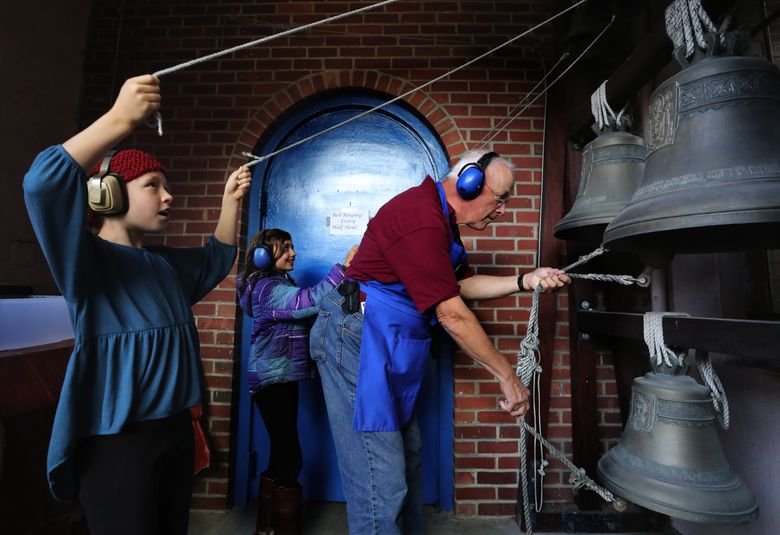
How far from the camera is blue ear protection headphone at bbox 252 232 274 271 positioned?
223 cm

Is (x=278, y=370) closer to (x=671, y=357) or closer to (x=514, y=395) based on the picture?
(x=514, y=395)

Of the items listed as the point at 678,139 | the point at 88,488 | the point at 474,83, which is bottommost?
the point at 88,488

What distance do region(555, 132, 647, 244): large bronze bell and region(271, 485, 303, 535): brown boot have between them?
187cm

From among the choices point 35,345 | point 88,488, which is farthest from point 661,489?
point 35,345

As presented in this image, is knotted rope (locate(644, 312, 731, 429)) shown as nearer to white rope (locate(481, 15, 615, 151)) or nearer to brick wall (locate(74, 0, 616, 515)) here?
brick wall (locate(74, 0, 616, 515))

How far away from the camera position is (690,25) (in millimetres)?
1211

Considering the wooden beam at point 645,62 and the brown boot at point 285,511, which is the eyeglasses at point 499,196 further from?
the brown boot at point 285,511

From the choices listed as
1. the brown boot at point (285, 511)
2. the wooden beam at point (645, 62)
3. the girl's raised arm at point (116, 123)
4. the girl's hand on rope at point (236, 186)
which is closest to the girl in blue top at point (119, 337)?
the girl's raised arm at point (116, 123)

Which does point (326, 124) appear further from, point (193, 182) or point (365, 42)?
point (193, 182)

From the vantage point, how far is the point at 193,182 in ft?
8.68

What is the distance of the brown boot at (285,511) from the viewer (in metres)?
2.16

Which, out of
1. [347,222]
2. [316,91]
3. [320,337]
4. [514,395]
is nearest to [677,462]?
[514,395]

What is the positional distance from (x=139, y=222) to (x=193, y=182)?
1.55m

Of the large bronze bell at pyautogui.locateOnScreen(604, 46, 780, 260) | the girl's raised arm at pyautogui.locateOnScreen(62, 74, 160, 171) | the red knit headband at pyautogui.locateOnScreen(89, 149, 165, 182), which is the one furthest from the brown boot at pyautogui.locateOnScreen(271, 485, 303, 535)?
the large bronze bell at pyautogui.locateOnScreen(604, 46, 780, 260)
